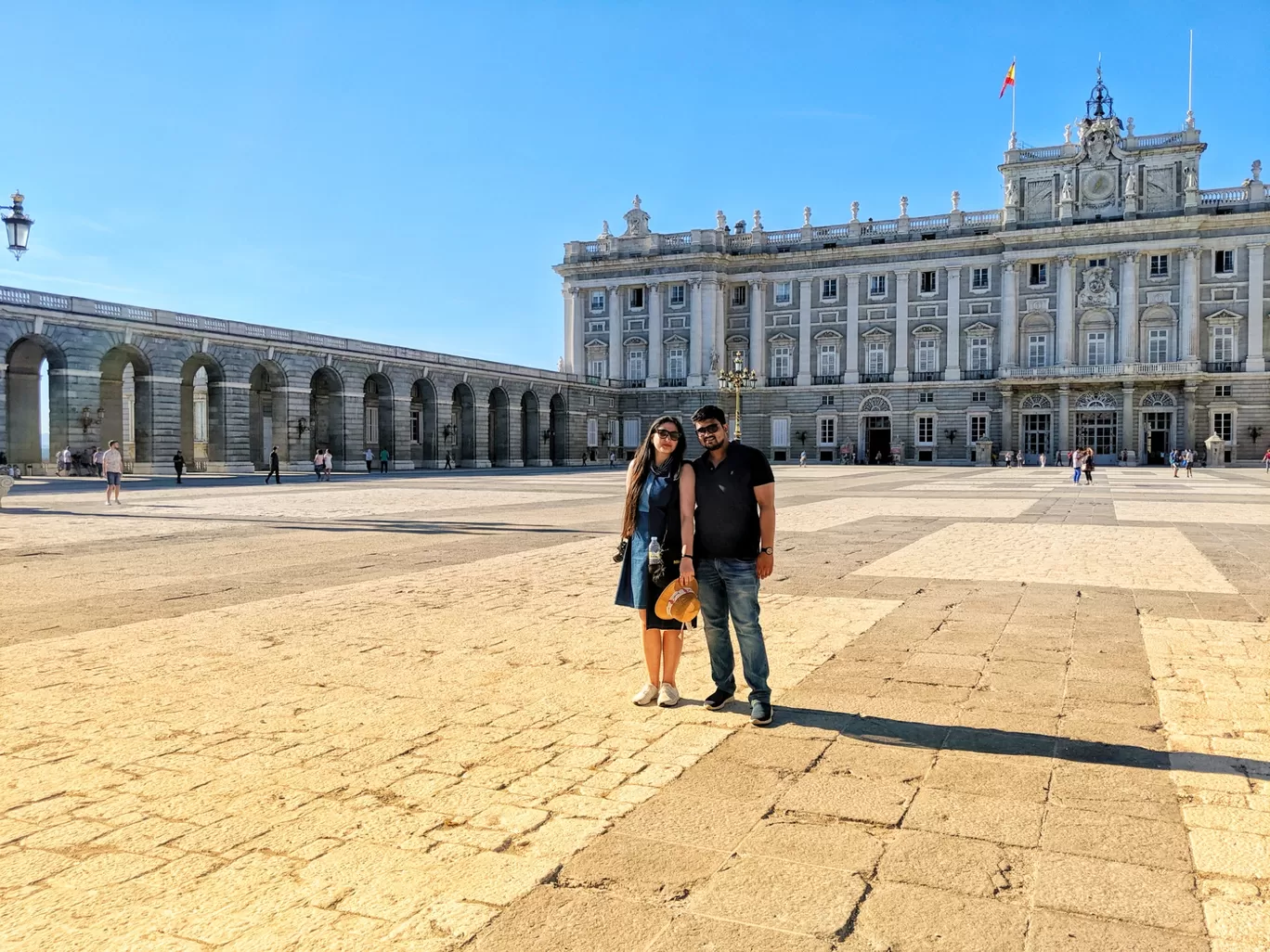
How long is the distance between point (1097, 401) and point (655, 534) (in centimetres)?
5952

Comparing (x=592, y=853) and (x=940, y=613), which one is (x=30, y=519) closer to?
(x=940, y=613)

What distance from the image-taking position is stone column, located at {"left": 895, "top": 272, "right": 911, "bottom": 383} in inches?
2488

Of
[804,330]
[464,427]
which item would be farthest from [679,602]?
[804,330]

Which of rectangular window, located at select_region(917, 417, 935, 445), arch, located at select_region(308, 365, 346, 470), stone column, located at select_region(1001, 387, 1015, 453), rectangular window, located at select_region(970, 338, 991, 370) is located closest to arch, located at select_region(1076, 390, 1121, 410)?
stone column, located at select_region(1001, 387, 1015, 453)

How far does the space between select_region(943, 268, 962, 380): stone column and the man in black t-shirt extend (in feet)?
197

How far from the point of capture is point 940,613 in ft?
26.1

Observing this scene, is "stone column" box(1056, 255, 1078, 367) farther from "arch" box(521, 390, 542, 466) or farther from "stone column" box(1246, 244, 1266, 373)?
"arch" box(521, 390, 542, 466)

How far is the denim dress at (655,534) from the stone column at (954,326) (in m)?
60.2

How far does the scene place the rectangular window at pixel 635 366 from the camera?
69312mm

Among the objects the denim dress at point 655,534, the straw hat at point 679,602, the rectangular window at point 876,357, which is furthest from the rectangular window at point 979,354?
the straw hat at point 679,602

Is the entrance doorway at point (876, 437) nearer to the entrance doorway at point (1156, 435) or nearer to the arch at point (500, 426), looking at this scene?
the entrance doorway at point (1156, 435)

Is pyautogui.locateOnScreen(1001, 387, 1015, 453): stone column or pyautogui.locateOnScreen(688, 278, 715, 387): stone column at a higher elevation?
pyautogui.locateOnScreen(688, 278, 715, 387): stone column

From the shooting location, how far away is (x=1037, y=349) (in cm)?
5972

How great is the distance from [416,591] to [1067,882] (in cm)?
679
